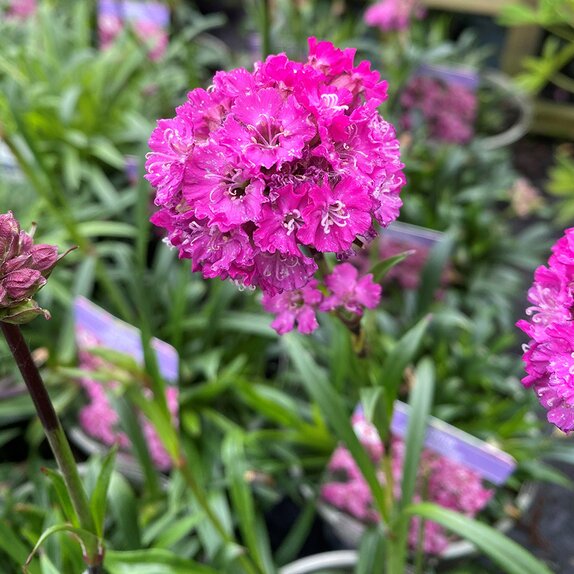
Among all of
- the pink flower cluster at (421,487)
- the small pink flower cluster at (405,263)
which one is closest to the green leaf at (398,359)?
the pink flower cluster at (421,487)

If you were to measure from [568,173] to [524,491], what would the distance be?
0.83 meters

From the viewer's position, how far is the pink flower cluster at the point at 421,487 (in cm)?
96

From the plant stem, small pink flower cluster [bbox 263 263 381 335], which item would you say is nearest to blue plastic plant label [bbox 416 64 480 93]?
the plant stem

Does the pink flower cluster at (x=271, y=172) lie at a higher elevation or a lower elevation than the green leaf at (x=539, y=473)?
higher

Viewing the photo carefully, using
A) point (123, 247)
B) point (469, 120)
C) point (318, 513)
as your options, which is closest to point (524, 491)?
point (318, 513)

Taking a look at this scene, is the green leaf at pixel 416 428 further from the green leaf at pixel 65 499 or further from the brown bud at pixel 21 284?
the brown bud at pixel 21 284

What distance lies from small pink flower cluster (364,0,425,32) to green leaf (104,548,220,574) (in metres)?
1.13

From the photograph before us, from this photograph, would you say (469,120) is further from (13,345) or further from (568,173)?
(13,345)

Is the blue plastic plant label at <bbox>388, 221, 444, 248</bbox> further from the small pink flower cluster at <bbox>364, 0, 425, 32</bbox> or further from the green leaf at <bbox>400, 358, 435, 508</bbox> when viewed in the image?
the small pink flower cluster at <bbox>364, 0, 425, 32</bbox>

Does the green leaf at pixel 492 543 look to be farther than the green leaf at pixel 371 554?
No

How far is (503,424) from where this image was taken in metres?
1.07

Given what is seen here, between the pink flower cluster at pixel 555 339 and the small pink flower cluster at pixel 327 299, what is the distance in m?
0.14

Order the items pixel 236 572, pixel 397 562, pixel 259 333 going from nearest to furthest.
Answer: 1. pixel 397 562
2. pixel 236 572
3. pixel 259 333

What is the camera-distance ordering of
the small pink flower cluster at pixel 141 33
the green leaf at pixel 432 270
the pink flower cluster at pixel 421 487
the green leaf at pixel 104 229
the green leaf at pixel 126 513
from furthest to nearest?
the small pink flower cluster at pixel 141 33 → the green leaf at pixel 104 229 → the green leaf at pixel 432 270 → the pink flower cluster at pixel 421 487 → the green leaf at pixel 126 513
